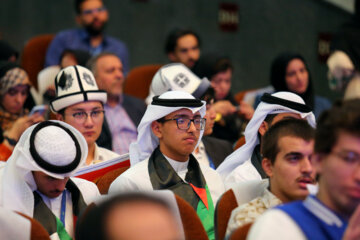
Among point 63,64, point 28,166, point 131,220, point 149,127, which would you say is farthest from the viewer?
point 63,64

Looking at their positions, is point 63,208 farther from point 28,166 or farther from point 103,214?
point 103,214

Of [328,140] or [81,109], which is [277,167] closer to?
[328,140]

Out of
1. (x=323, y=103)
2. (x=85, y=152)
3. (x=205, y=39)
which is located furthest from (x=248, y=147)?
(x=205, y=39)

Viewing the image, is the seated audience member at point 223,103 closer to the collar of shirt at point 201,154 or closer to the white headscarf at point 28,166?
the collar of shirt at point 201,154

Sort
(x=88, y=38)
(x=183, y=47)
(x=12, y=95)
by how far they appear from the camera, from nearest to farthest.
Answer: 1. (x=12, y=95)
2. (x=183, y=47)
3. (x=88, y=38)

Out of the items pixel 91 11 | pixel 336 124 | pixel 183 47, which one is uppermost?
pixel 91 11

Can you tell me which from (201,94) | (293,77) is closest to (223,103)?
(293,77)

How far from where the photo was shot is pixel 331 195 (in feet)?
6.12

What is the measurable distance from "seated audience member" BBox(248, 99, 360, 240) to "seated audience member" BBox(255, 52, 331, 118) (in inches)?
132

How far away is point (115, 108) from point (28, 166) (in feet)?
7.28

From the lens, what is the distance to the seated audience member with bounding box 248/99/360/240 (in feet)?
5.95

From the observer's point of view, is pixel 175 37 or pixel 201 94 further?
pixel 175 37

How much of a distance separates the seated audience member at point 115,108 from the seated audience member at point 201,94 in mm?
385

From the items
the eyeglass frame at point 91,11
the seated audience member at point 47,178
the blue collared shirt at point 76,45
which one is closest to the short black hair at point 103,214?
the seated audience member at point 47,178
